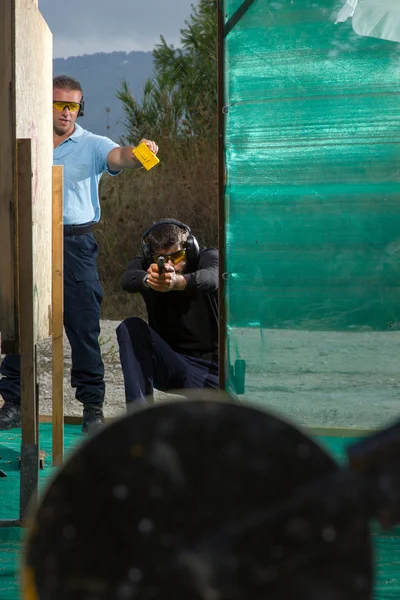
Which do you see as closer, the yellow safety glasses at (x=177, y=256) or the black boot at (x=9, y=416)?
the yellow safety glasses at (x=177, y=256)

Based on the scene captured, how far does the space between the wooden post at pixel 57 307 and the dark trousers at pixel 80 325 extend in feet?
3.48

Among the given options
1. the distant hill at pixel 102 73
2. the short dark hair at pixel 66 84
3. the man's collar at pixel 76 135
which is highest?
the distant hill at pixel 102 73

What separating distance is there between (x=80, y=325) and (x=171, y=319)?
0.79 meters

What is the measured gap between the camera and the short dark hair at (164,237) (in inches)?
178

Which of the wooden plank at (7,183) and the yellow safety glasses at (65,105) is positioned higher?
the yellow safety glasses at (65,105)

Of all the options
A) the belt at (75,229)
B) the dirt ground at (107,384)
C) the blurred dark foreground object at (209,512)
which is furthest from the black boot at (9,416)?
the blurred dark foreground object at (209,512)

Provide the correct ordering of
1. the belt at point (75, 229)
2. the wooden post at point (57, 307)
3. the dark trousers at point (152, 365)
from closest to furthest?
1. the wooden post at point (57, 307)
2. the dark trousers at point (152, 365)
3. the belt at point (75, 229)

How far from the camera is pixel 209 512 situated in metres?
1.22

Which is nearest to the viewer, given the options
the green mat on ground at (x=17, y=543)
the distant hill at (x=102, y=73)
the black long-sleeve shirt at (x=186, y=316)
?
the green mat on ground at (x=17, y=543)

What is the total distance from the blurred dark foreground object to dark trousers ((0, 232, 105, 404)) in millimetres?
3989

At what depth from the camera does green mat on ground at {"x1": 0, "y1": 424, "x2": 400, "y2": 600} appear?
2.77 meters

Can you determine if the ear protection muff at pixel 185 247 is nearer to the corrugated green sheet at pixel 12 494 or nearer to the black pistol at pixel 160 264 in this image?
the black pistol at pixel 160 264

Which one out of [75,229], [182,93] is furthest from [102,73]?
[75,229]

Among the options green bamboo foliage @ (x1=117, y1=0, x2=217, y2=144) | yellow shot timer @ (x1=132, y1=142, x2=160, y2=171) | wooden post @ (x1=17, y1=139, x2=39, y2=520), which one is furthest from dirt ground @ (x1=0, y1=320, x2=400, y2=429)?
green bamboo foliage @ (x1=117, y1=0, x2=217, y2=144)
